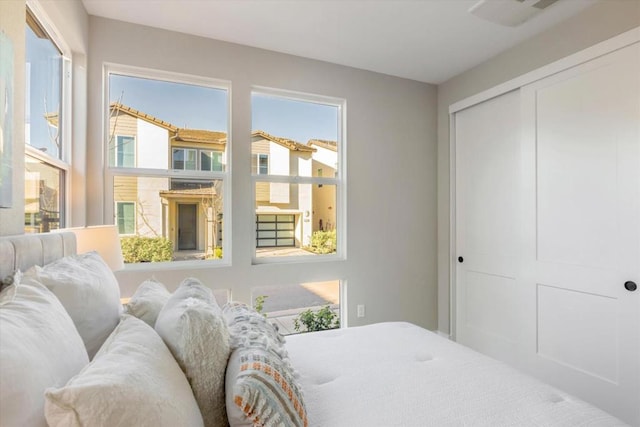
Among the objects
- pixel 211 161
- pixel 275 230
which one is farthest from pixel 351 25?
pixel 275 230

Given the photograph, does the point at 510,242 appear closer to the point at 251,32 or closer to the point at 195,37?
the point at 251,32

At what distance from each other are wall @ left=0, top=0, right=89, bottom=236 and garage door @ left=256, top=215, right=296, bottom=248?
1.27 m

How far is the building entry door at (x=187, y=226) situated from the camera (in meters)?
2.72

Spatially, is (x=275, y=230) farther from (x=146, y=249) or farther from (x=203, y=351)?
(x=203, y=351)

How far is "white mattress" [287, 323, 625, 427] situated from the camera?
1.04 metres

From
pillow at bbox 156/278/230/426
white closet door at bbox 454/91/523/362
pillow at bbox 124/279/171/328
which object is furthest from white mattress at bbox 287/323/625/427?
white closet door at bbox 454/91/523/362

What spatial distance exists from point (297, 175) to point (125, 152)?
1362 millimetres

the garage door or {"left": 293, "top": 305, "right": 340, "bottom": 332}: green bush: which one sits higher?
the garage door

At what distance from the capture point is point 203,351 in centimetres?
94

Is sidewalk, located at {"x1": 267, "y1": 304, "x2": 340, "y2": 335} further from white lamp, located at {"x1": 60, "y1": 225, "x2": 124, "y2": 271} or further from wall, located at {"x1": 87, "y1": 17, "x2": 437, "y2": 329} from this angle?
white lamp, located at {"x1": 60, "y1": 225, "x2": 124, "y2": 271}

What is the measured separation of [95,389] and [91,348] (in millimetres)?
571

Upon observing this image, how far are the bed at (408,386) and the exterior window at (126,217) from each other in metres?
1.00

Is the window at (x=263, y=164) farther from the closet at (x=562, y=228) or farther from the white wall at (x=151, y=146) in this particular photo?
the closet at (x=562, y=228)

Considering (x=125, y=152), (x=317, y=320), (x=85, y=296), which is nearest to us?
(x=85, y=296)
